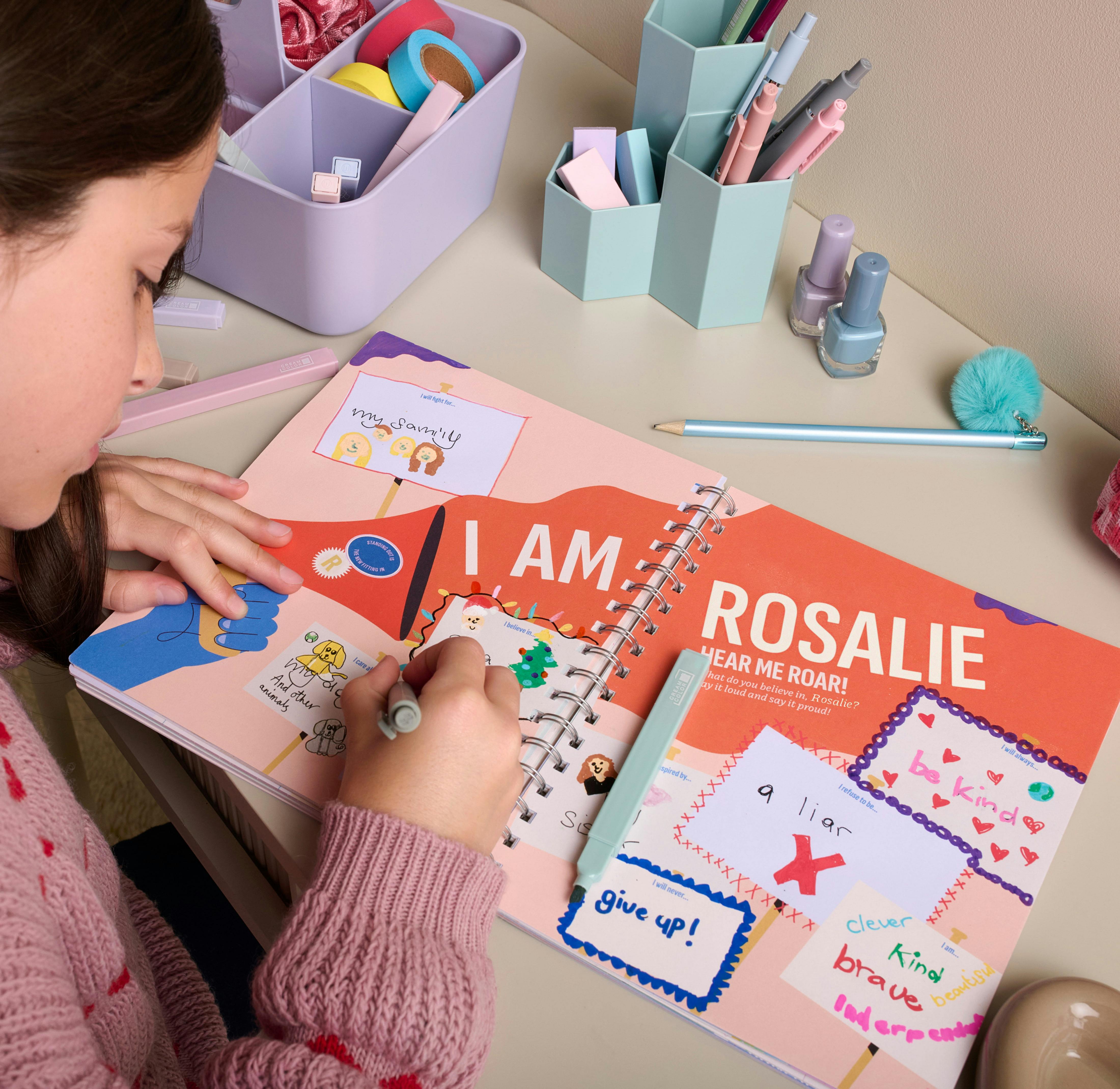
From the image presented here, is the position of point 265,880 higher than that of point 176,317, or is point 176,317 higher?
point 176,317

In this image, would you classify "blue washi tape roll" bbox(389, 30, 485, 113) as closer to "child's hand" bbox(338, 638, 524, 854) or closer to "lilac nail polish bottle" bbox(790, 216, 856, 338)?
"lilac nail polish bottle" bbox(790, 216, 856, 338)

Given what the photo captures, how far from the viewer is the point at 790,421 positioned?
69 cm

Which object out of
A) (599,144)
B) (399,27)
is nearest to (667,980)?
(599,144)

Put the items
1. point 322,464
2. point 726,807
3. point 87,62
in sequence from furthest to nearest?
point 322,464
point 726,807
point 87,62

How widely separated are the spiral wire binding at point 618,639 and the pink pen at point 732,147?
21 cm

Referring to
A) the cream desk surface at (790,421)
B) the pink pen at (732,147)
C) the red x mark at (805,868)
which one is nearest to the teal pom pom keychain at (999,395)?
the cream desk surface at (790,421)

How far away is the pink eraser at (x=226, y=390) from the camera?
0.65 meters

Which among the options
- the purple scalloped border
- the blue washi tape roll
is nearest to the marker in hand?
the purple scalloped border

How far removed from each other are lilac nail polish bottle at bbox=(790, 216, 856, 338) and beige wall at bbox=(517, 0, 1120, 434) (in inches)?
2.7

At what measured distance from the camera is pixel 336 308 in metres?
0.68

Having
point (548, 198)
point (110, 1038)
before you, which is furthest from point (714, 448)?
point (110, 1038)

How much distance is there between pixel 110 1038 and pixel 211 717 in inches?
6.7

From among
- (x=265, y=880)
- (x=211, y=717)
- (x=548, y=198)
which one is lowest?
(x=265, y=880)

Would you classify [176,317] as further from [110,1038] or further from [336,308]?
[110,1038]
